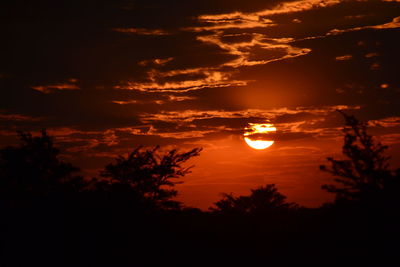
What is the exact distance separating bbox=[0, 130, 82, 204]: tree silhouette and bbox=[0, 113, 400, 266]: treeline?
5 centimetres

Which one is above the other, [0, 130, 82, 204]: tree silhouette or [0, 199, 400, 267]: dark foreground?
[0, 130, 82, 204]: tree silhouette

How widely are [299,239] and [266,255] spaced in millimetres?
2233

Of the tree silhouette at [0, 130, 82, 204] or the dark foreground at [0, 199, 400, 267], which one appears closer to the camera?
the dark foreground at [0, 199, 400, 267]

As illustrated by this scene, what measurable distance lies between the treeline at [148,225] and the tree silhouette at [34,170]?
2.0 inches

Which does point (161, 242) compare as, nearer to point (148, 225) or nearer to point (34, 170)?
point (148, 225)

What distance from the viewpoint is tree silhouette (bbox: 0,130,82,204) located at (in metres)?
24.2

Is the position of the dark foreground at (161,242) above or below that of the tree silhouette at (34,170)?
below

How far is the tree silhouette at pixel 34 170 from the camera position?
79.4 feet

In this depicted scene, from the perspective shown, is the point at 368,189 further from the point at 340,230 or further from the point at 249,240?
the point at 249,240

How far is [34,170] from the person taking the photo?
24.4m

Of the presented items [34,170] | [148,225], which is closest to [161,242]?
[148,225]

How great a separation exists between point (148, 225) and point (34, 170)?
260 inches

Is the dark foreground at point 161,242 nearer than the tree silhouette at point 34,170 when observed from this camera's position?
Yes

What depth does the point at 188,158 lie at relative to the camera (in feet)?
92.2
